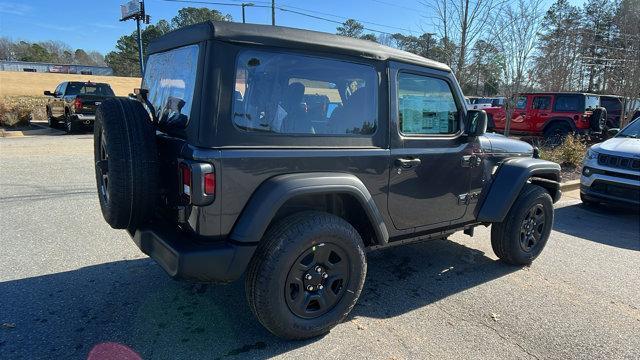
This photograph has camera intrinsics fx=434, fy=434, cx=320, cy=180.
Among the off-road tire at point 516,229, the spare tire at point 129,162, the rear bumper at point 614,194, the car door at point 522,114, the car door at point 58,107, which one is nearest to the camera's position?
the spare tire at point 129,162

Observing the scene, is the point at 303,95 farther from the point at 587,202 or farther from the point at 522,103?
the point at 522,103

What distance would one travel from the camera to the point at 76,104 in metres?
14.3

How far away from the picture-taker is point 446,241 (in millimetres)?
4988

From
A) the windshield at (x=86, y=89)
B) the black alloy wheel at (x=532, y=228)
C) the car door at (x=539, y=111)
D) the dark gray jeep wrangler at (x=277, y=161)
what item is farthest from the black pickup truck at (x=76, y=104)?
the car door at (x=539, y=111)

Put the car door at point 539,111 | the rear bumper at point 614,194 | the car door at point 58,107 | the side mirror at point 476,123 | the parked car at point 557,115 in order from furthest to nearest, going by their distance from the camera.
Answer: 1. the car door at point 58,107
2. the car door at point 539,111
3. the parked car at point 557,115
4. the rear bumper at point 614,194
5. the side mirror at point 476,123

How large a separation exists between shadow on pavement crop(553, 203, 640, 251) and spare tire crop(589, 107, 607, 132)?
6.22 m

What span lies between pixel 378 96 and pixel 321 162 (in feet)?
2.31

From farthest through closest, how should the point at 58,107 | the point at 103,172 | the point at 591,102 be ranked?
the point at 58,107 < the point at 591,102 < the point at 103,172

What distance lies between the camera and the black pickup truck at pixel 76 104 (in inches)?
563

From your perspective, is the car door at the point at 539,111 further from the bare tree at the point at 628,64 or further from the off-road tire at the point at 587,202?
the off-road tire at the point at 587,202

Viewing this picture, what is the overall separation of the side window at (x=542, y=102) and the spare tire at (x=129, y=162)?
44.1 feet

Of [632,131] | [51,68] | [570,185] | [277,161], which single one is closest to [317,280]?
[277,161]

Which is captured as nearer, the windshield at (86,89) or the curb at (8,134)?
the curb at (8,134)

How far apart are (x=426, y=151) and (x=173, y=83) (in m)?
1.90
